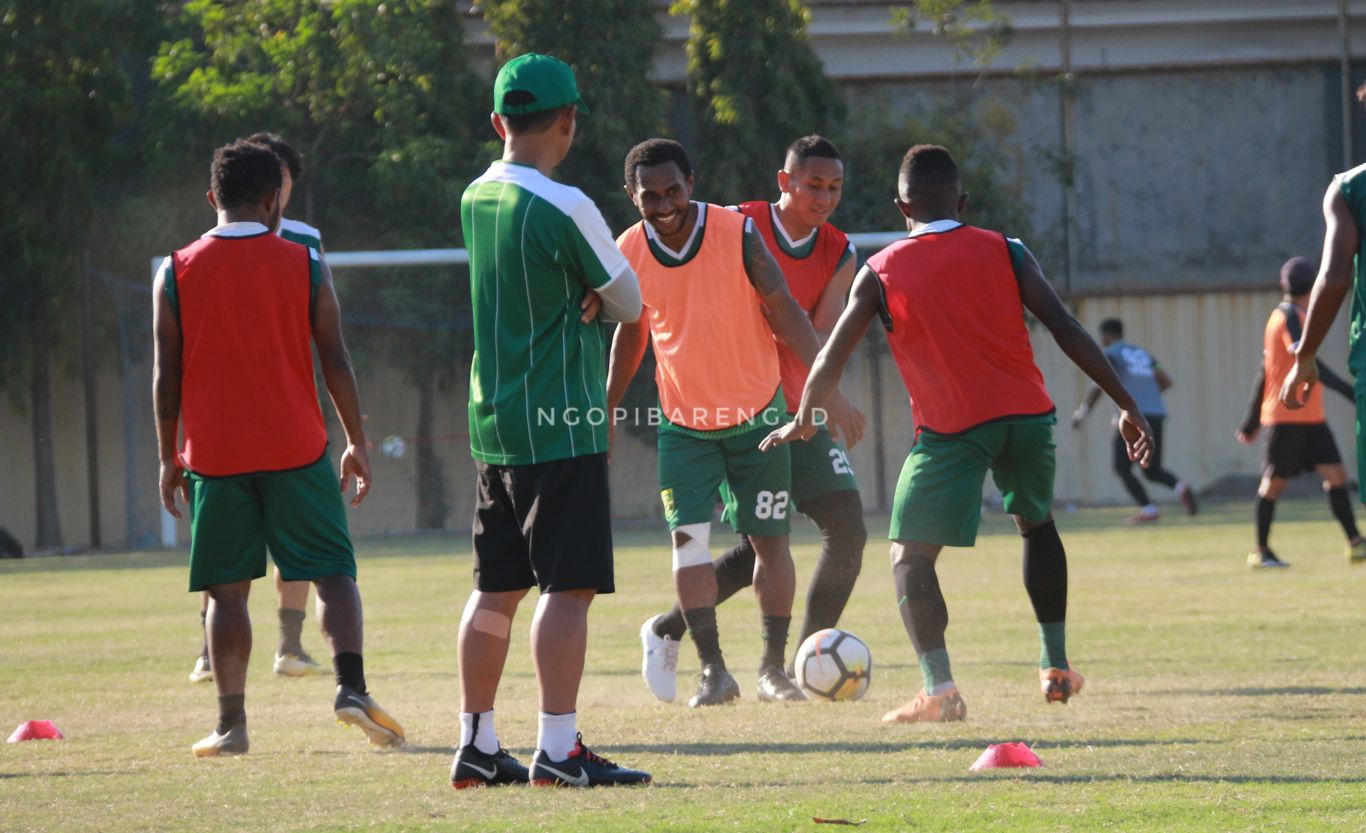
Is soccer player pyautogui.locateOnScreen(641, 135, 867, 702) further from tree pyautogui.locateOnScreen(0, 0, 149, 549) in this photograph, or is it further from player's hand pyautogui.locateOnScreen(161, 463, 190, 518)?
tree pyautogui.locateOnScreen(0, 0, 149, 549)

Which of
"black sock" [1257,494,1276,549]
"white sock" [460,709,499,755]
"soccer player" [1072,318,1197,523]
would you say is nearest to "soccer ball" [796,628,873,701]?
"white sock" [460,709,499,755]

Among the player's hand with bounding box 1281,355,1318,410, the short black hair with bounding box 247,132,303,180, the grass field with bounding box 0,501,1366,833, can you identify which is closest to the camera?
the grass field with bounding box 0,501,1366,833

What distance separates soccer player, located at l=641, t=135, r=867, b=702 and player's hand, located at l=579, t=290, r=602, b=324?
2513 millimetres

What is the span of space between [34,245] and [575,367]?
1931cm

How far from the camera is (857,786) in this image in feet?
17.0

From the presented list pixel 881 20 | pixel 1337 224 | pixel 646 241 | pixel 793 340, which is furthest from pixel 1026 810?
pixel 881 20

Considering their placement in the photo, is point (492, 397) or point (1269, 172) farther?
point (1269, 172)

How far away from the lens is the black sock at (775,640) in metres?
7.80

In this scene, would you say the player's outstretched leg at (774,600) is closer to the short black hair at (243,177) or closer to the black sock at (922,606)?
the black sock at (922,606)

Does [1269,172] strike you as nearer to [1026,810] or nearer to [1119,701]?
[1119,701]

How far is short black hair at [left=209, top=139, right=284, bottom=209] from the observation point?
639 centimetres

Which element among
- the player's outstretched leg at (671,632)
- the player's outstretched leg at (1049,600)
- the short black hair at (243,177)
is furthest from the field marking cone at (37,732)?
the player's outstretched leg at (1049,600)

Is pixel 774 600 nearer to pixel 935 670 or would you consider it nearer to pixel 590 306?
pixel 935 670

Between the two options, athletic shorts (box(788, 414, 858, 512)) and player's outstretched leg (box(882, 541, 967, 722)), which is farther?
athletic shorts (box(788, 414, 858, 512))
